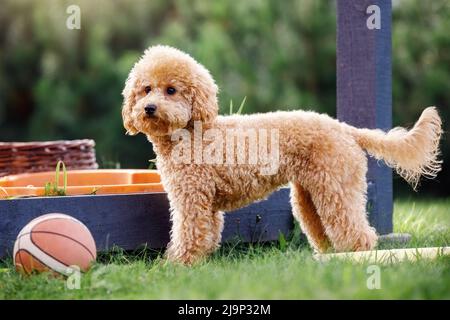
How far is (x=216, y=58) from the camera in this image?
26.5 feet

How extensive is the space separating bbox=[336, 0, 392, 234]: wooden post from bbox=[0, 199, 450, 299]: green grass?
1029 millimetres

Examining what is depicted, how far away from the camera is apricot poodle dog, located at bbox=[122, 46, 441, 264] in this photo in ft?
11.7

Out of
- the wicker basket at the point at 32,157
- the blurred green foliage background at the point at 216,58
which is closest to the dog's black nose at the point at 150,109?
the wicker basket at the point at 32,157

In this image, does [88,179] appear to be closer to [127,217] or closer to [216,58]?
[127,217]

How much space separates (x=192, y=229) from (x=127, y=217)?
471 millimetres

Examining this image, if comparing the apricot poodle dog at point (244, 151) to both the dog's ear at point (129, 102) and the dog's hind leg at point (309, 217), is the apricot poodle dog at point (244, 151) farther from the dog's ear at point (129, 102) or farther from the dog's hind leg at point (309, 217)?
Answer: the dog's hind leg at point (309, 217)

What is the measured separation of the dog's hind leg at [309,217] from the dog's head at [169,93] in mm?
677

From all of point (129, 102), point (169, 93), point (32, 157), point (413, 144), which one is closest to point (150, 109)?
point (169, 93)

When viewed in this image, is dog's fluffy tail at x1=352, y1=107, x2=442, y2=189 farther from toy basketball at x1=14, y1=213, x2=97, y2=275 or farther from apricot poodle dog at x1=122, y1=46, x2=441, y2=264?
toy basketball at x1=14, y1=213, x2=97, y2=275

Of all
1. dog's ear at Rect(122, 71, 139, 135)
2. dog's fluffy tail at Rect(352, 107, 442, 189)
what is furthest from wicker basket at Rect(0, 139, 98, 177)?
dog's fluffy tail at Rect(352, 107, 442, 189)

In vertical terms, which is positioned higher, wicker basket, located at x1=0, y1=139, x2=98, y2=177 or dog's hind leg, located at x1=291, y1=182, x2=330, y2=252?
wicker basket, located at x1=0, y1=139, x2=98, y2=177

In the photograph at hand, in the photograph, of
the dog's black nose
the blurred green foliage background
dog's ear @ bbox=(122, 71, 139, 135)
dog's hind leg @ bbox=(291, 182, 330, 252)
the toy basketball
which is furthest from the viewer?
the blurred green foliage background

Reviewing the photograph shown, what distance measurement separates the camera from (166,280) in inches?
122

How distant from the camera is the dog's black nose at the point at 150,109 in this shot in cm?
346
